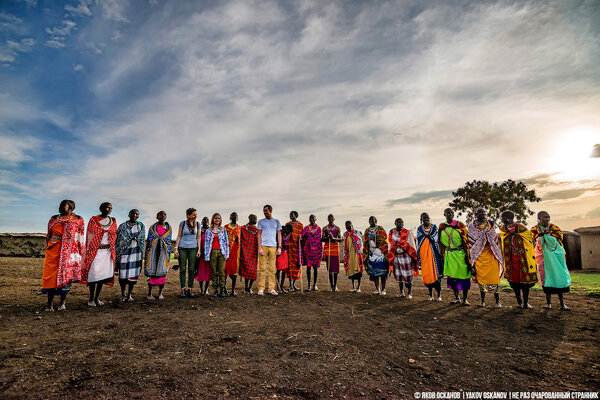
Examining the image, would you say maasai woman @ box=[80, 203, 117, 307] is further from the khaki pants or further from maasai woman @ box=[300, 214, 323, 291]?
maasai woman @ box=[300, 214, 323, 291]

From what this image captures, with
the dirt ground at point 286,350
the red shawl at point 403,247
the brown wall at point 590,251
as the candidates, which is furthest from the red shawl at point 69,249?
the brown wall at point 590,251

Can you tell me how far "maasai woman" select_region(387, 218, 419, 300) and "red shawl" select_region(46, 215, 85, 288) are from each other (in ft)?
25.5

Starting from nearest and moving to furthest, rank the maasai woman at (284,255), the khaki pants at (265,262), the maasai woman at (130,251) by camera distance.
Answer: the maasai woman at (130,251) → the khaki pants at (265,262) → the maasai woman at (284,255)

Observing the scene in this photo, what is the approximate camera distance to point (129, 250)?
727cm

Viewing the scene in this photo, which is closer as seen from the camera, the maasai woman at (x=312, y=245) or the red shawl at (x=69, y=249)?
the red shawl at (x=69, y=249)

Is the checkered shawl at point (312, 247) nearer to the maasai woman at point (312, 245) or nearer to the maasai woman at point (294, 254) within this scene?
the maasai woman at point (312, 245)

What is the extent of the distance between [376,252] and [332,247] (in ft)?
4.88

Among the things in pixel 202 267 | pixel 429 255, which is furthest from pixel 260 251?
pixel 429 255

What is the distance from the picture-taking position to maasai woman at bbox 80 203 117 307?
670cm

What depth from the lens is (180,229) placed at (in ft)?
26.1

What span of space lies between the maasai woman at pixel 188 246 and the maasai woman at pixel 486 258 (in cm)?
708

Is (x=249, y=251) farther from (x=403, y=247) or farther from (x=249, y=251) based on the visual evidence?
(x=403, y=247)

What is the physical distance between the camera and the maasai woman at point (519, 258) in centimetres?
721

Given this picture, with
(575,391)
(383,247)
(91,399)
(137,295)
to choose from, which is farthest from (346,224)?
(91,399)
